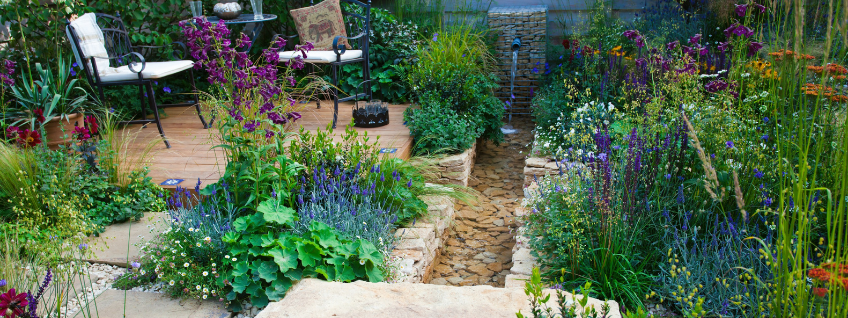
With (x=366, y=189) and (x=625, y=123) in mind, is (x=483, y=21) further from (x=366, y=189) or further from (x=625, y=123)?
(x=366, y=189)

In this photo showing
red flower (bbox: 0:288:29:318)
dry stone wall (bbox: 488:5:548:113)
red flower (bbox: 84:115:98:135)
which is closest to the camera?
red flower (bbox: 0:288:29:318)

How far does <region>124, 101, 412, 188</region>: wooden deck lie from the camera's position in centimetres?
345

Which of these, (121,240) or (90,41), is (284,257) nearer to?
(121,240)

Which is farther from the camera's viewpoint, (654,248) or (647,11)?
(647,11)

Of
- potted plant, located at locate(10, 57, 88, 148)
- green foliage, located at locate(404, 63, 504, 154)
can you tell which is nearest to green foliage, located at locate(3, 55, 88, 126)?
potted plant, located at locate(10, 57, 88, 148)

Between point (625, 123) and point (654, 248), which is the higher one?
point (625, 123)

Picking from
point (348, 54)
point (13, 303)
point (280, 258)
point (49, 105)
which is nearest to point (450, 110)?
point (348, 54)

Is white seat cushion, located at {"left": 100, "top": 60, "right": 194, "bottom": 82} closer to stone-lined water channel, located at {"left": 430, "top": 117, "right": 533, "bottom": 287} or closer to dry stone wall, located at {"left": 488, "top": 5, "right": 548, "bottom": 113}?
stone-lined water channel, located at {"left": 430, "top": 117, "right": 533, "bottom": 287}

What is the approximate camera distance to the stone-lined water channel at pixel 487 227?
3027mm

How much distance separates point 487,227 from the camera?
357 centimetres

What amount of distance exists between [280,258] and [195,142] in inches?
95.6

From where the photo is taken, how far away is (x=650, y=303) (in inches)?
87.8

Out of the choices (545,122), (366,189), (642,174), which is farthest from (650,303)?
(545,122)

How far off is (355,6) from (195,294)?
423 cm
